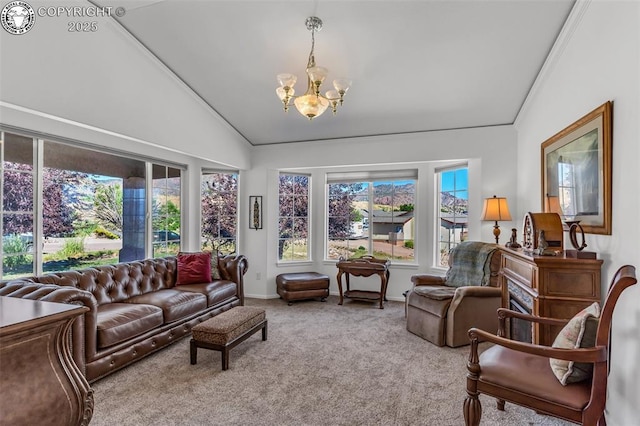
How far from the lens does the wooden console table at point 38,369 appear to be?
1081 millimetres

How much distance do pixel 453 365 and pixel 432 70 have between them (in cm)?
282

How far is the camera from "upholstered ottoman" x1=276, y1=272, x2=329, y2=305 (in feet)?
16.1

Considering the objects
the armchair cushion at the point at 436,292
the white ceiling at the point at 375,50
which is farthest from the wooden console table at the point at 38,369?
the armchair cushion at the point at 436,292

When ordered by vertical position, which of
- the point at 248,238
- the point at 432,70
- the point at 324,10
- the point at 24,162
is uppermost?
the point at 324,10

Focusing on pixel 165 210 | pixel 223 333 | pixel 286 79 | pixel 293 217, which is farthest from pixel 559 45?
pixel 165 210

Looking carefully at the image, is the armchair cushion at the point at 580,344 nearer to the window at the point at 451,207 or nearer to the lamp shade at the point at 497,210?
the lamp shade at the point at 497,210

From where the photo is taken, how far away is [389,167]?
17.6 ft

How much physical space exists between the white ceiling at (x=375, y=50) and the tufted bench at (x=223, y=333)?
258cm

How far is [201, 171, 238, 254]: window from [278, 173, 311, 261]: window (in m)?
0.76

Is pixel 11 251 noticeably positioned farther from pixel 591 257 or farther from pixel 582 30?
pixel 582 30

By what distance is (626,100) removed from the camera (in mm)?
1785

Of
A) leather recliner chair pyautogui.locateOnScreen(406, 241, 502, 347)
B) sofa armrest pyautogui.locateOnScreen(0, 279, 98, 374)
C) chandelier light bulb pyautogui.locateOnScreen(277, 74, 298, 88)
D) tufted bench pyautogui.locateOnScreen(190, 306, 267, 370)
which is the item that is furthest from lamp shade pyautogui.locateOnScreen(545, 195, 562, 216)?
sofa armrest pyautogui.locateOnScreen(0, 279, 98, 374)

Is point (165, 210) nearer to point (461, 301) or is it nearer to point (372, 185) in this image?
point (372, 185)

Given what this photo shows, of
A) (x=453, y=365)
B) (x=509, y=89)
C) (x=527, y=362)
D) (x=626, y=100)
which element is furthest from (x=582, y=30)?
(x=453, y=365)
